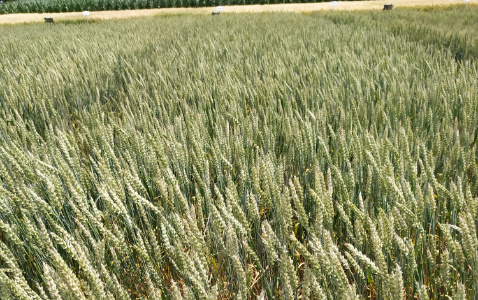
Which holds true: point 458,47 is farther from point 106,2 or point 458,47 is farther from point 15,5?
point 15,5

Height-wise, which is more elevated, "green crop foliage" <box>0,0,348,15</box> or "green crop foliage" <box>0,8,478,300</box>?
"green crop foliage" <box>0,0,348,15</box>

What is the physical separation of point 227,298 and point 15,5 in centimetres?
2606

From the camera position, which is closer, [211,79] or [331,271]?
[331,271]

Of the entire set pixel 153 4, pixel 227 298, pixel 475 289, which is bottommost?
pixel 227 298

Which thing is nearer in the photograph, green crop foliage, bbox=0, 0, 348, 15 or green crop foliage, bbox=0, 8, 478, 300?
green crop foliage, bbox=0, 8, 478, 300

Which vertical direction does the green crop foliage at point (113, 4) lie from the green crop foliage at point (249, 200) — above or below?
above

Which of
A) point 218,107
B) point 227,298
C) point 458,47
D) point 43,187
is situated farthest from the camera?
point 458,47

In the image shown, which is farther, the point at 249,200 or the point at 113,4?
the point at 113,4

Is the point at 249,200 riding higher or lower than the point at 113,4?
lower

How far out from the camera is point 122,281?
821mm

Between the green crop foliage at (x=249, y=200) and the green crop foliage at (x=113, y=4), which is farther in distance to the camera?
the green crop foliage at (x=113, y=4)

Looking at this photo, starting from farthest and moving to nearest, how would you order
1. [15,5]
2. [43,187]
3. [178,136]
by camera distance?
→ [15,5], [178,136], [43,187]

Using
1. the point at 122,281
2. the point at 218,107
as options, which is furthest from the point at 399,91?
the point at 122,281

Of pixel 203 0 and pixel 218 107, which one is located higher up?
pixel 203 0
